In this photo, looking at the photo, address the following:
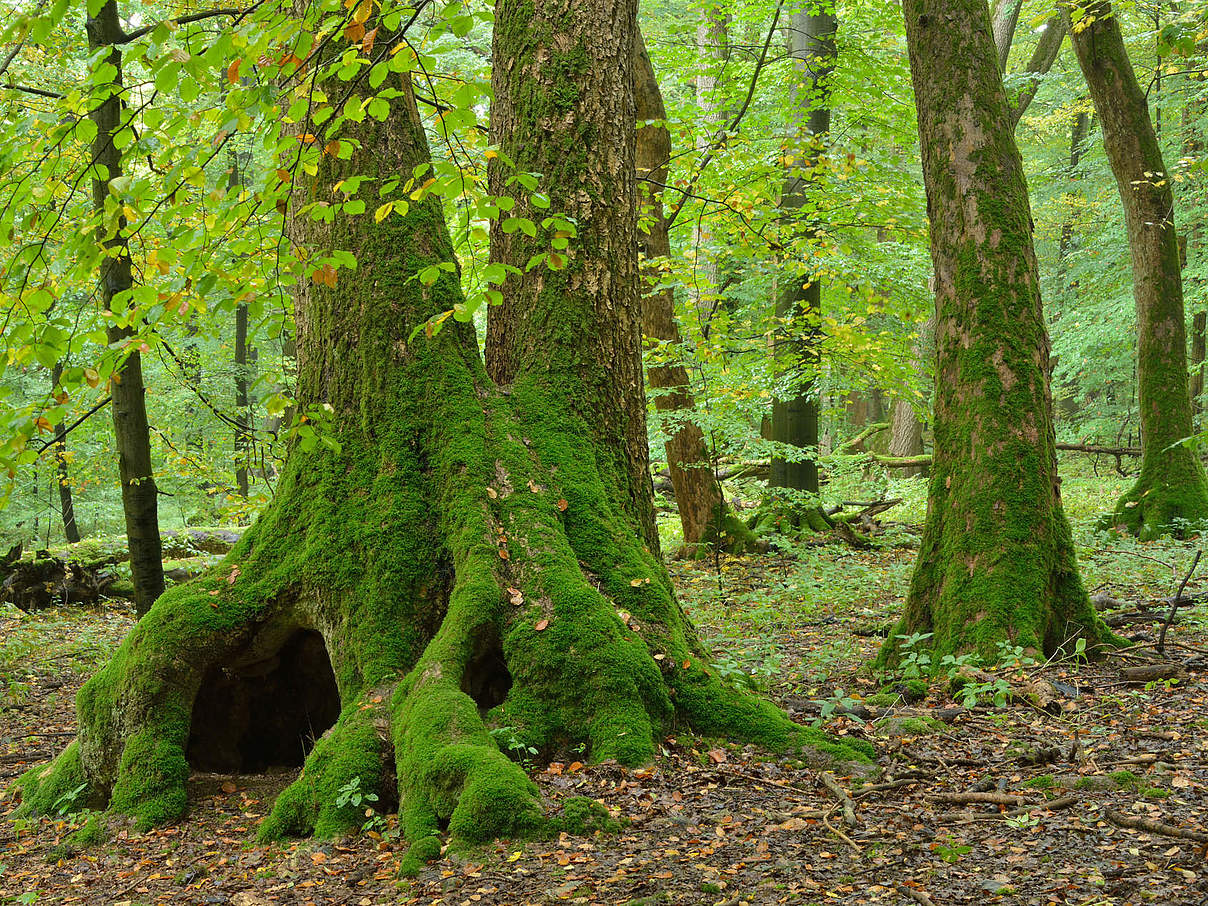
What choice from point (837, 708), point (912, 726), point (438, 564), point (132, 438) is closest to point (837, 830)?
point (912, 726)

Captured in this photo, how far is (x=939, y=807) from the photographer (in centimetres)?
347

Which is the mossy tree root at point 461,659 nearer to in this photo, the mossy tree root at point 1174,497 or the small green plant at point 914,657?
the small green plant at point 914,657

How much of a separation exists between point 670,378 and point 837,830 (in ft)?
27.6

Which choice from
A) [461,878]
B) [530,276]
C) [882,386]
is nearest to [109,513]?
[882,386]

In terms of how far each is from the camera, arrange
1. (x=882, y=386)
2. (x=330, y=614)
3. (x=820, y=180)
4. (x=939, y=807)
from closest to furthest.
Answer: (x=939, y=807), (x=330, y=614), (x=820, y=180), (x=882, y=386)

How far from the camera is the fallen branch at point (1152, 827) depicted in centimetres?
287

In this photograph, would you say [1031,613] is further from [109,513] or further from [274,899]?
[109,513]

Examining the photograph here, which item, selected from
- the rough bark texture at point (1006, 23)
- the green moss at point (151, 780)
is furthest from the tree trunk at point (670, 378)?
the rough bark texture at point (1006, 23)

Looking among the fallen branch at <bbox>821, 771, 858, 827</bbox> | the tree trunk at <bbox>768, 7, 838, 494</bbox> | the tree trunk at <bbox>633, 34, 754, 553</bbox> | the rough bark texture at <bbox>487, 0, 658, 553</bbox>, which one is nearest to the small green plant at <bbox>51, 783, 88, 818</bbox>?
the rough bark texture at <bbox>487, 0, 658, 553</bbox>

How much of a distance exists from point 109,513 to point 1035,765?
2277cm

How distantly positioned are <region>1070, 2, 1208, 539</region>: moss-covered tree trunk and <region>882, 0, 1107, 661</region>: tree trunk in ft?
20.0

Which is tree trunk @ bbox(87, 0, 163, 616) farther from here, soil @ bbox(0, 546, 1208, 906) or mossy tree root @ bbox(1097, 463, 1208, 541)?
mossy tree root @ bbox(1097, 463, 1208, 541)

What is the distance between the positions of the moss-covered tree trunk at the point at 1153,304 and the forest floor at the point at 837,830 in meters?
6.28

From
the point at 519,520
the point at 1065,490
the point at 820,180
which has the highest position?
the point at 820,180
